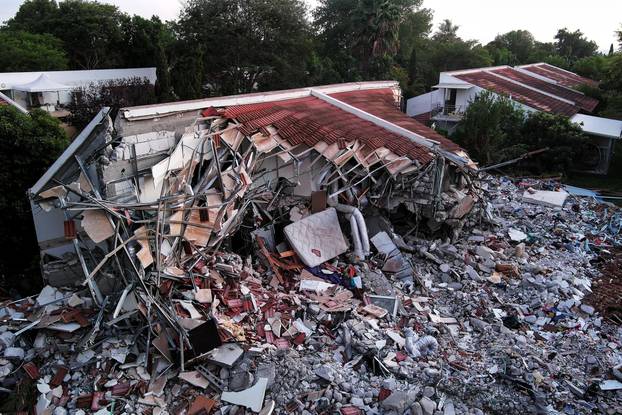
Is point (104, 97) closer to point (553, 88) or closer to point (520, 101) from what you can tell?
point (520, 101)

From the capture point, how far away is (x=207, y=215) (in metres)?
8.89

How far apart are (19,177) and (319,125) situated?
7.28 meters

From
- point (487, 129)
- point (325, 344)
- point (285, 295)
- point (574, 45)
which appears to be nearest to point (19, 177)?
point (285, 295)

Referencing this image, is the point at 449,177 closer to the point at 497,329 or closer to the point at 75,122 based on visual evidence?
the point at 497,329

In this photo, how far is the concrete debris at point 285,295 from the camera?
6.89 meters

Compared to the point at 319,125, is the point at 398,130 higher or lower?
lower

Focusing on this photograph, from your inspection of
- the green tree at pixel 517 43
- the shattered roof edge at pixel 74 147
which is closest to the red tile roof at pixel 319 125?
the shattered roof edge at pixel 74 147

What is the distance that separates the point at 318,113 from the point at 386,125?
2.00 m

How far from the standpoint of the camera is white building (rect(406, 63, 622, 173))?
24516 mm

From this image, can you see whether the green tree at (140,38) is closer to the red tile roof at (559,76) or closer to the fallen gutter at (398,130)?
the fallen gutter at (398,130)

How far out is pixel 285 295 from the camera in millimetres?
8859

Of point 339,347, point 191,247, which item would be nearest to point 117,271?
point 191,247

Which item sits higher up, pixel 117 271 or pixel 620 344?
pixel 117 271

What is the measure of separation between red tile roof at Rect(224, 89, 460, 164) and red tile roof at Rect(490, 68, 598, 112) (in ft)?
66.6
